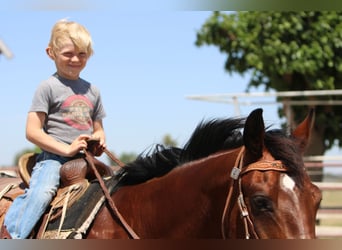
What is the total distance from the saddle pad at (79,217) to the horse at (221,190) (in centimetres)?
5

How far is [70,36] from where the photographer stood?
3285 mm

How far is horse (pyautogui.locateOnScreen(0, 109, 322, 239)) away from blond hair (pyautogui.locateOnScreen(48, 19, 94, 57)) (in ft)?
2.54

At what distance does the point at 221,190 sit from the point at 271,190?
12.6 inches

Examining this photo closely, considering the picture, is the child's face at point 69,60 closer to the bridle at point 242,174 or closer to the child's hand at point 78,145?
the child's hand at point 78,145

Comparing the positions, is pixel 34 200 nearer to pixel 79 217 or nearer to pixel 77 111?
pixel 79 217

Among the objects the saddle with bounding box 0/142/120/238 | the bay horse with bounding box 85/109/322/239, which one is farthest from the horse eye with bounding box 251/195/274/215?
the saddle with bounding box 0/142/120/238

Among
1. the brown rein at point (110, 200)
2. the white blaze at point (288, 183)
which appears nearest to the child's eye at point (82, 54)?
the brown rein at point (110, 200)

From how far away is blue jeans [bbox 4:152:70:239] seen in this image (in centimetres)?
309

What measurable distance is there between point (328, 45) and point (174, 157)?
8.50 metres

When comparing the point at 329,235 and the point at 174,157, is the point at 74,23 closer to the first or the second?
the point at 174,157

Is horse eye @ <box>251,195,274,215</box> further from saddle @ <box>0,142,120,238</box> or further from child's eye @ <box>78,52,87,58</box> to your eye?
child's eye @ <box>78,52,87,58</box>

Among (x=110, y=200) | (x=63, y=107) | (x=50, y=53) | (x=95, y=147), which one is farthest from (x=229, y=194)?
(x=50, y=53)

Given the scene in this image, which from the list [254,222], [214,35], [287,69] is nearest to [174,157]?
[254,222]

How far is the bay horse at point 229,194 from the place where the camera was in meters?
2.55
